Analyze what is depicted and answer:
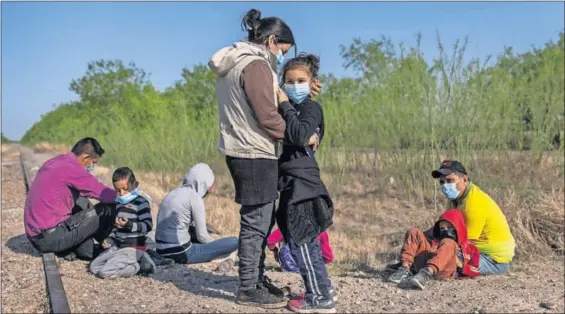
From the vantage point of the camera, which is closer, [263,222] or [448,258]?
[263,222]

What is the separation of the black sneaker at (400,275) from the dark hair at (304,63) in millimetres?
1946

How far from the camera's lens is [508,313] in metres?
4.15

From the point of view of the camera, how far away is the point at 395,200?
1070 centimetres

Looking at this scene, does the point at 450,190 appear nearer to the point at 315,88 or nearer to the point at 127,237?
the point at 315,88

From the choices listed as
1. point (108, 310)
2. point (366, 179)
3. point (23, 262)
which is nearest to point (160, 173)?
point (366, 179)

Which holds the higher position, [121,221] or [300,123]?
[300,123]

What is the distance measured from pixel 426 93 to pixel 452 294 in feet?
17.9

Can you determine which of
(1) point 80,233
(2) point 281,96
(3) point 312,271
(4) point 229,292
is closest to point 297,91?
(2) point 281,96

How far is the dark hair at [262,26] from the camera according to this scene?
393cm

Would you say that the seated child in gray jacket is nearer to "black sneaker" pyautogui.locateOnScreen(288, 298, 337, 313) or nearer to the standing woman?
the standing woman

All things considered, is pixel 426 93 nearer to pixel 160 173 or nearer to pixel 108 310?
pixel 108 310

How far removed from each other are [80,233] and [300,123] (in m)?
3.26

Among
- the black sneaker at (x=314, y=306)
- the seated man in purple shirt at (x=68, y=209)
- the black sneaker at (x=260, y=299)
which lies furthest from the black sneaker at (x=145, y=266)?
the black sneaker at (x=314, y=306)

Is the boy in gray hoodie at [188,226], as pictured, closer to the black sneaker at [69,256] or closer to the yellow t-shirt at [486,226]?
the black sneaker at [69,256]
